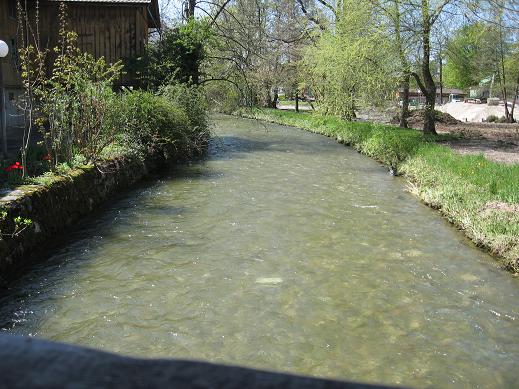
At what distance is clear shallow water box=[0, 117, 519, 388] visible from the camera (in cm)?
511

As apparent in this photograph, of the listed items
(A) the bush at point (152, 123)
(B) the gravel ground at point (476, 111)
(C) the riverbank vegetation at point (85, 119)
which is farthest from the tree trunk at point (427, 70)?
(B) the gravel ground at point (476, 111)

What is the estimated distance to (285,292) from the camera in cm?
656

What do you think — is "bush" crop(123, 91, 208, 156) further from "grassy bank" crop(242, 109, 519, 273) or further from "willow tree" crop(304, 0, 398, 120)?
"willow tree" crop(304, 0, 398, 120)

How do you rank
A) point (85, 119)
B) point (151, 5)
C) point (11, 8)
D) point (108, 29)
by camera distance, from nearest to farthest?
point (85, 119), point (11, 8), point (108, 29), point (151, 5)

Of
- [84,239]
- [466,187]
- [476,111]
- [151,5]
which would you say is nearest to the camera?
Answer: [84,239]

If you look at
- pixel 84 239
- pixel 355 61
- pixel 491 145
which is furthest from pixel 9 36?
pixel 491 145

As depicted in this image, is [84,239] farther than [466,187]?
No

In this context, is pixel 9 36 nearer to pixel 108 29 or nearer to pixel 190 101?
pixel 108 29

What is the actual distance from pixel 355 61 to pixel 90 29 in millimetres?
11151

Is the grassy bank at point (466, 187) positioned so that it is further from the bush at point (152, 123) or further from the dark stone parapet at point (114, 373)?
the dark stone parapet at point (114, 373)

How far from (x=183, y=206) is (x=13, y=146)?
523 centimetres

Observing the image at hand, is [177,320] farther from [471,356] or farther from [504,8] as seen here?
[504,8]

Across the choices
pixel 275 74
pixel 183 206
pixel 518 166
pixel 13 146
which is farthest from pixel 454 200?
pixel 275 74

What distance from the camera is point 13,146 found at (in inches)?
503
